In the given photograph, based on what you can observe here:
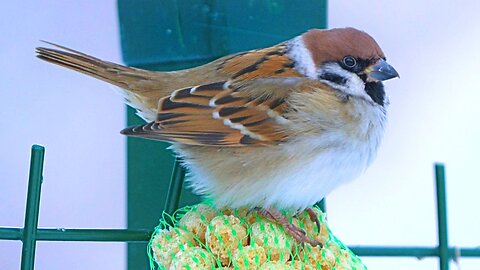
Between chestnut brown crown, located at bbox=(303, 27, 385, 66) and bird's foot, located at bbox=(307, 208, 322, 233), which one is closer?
bird's foot, located at bbox=(307, 208, 322, 233)

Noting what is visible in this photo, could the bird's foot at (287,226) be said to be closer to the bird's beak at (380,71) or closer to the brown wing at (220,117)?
the brown wing at (220,117)

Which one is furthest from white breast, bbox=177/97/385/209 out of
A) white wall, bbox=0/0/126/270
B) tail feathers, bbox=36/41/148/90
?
white wall, bbox=0/0/126/270

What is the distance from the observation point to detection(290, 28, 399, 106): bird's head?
2.05 metres

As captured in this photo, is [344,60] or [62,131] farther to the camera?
[62,131]

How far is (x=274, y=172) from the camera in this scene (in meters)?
1.93

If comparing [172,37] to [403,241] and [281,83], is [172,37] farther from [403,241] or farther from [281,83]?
[403,241]

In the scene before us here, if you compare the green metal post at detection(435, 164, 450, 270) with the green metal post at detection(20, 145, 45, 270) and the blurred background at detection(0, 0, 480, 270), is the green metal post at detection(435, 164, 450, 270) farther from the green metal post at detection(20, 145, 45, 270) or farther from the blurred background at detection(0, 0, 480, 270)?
the blurred background at detection(0, 0, 480, 270)

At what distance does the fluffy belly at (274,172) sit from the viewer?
6.25ft

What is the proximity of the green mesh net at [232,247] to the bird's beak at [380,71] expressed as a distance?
1.26 feet

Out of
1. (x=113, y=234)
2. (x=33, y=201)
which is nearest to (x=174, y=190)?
(x=113, y=234)

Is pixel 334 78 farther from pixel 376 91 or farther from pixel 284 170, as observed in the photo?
pixel 284 170

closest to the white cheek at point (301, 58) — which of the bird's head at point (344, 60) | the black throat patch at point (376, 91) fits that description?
the bird's head at point (344, 60)

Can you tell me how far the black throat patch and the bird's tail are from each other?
1.23ft

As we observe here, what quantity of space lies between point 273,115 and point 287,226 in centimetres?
28
